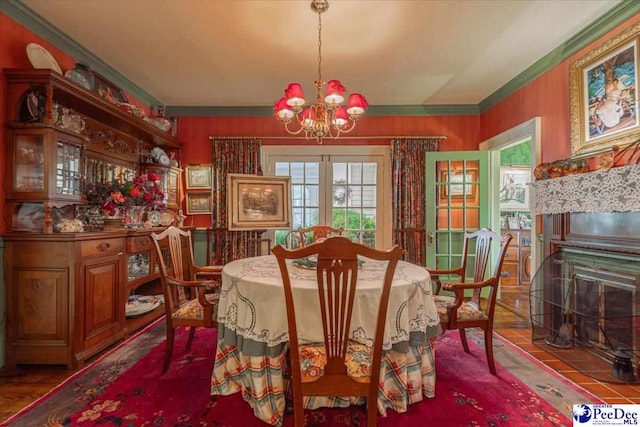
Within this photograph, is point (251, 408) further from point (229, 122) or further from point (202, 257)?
point (229, 122)

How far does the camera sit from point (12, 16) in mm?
2316

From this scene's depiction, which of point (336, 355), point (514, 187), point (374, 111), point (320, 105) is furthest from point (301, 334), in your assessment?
point (514, 187)

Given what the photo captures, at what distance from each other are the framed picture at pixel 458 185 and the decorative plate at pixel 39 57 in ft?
14.1

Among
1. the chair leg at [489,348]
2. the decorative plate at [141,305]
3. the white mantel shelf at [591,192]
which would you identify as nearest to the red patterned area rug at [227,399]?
the chair leg at [489,348]

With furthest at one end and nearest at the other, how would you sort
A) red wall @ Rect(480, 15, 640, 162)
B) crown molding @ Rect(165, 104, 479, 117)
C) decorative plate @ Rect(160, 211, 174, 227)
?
1. crown molding @ Rect(165, 104, 479, 117)
2. decorative plate @ Rect(160, 211, 174, 227)
3. red wall @ Rect(480, 15, 640, 162)

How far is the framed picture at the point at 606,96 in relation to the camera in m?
2.25

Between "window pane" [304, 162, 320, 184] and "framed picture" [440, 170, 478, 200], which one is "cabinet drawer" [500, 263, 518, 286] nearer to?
"framed picture" [440, 170, 478, 200]

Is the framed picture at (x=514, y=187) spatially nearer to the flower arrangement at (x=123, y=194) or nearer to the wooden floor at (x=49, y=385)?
the wooden floor at (x=49, y=385)

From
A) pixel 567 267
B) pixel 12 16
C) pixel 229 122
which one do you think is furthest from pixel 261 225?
pixel 567 267

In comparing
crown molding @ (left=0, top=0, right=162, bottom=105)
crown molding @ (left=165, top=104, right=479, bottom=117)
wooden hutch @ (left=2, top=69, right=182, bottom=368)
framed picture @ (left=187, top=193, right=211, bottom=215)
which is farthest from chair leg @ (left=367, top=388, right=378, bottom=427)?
crown molding @ (left=165, top=104, right=479, bottom=117)

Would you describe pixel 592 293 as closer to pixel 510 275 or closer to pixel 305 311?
pixel 305 311

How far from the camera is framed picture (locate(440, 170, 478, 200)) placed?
14.0 feet

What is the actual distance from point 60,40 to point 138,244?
191cm

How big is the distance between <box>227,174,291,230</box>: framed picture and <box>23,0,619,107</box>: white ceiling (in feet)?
3.86
